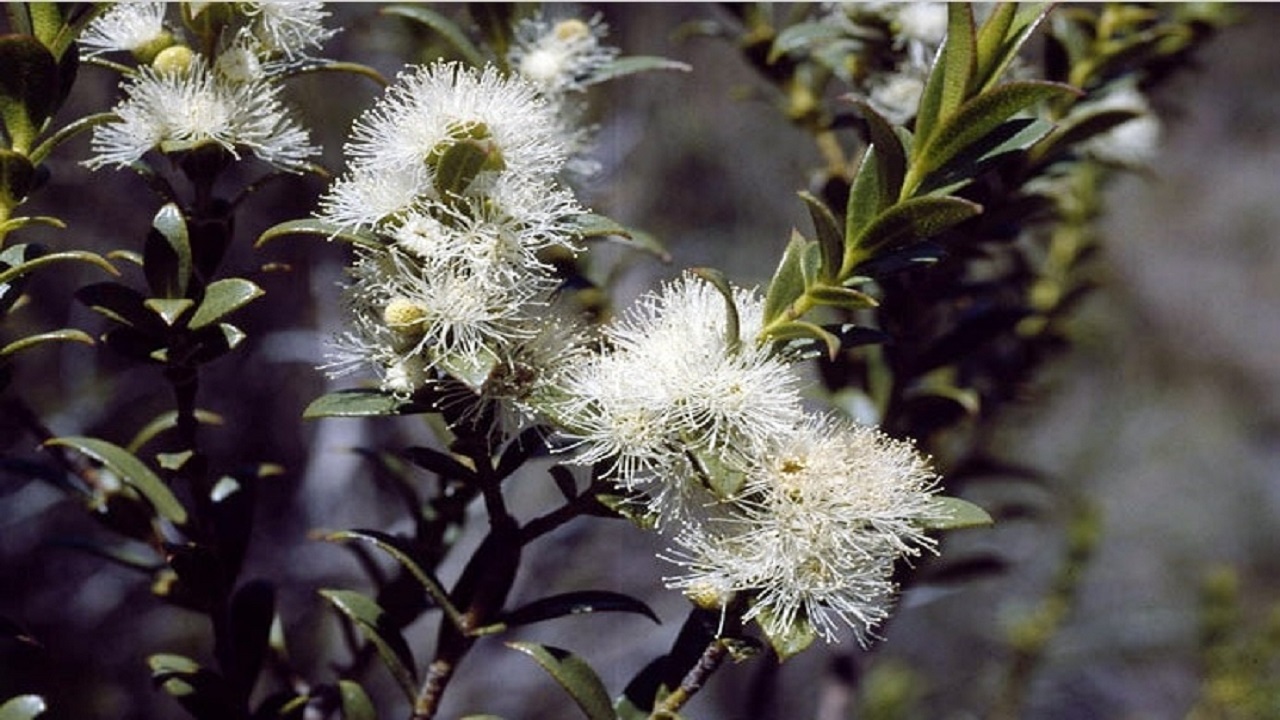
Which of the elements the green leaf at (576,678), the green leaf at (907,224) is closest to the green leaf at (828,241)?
the green leaf at (907,224)

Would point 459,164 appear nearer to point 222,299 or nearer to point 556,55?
point 222,299

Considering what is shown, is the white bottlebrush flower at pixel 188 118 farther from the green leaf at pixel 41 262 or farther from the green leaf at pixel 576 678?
the green leaf at pixel 576 678

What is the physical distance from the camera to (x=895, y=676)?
7.69 ft

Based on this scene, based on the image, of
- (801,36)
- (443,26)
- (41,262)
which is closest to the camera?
(41,262)

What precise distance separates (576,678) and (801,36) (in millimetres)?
809

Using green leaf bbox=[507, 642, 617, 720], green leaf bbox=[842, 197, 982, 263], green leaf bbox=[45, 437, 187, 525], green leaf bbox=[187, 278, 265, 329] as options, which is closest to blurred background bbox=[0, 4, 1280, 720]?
green leaf bbox=[187, 278, 265, 329]

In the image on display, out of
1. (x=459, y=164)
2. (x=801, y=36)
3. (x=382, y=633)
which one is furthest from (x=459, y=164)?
(x=801, y=36)

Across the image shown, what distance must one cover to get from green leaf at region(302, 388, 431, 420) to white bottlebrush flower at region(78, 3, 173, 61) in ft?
1.09

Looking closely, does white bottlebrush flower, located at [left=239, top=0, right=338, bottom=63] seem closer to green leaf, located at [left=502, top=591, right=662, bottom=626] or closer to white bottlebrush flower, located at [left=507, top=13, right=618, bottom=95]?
white bottlebrush flower, located at [left=507, top=13, right=618, bottom=95]

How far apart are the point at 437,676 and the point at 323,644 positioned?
1.61 meters

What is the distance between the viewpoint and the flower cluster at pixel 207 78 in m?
1.01

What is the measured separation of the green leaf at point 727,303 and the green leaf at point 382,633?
39 cm

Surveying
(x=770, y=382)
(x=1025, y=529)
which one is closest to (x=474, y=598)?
(x=770, y=382)

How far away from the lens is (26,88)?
0.97m
